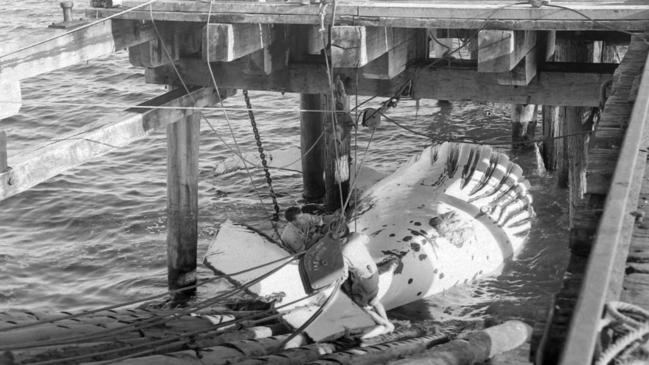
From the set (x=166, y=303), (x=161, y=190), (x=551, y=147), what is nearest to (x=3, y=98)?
(x=166, y=303)

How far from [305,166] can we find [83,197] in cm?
385

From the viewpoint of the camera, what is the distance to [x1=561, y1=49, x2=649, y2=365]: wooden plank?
2799 millimetres

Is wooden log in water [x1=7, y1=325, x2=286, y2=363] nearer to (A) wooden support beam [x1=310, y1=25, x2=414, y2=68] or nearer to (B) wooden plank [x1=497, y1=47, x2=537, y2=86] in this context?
(A) wooden support beam [x1=310, y1=25, x2=414, y2=68]

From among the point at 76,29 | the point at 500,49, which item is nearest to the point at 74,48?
the point at 76,29

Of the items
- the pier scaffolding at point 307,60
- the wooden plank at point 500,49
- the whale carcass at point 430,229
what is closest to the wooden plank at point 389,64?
the pier scaffolding at point 307,60

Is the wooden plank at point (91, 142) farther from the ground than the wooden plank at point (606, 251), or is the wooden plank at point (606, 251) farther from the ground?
the wooden plank at point (606, 251)

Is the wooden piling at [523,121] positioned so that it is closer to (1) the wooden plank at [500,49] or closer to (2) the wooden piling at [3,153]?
(1) the wooden plank at [500,49]

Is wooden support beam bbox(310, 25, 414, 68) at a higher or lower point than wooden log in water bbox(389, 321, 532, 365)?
higher

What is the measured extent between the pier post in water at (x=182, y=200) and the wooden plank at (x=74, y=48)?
1284mm

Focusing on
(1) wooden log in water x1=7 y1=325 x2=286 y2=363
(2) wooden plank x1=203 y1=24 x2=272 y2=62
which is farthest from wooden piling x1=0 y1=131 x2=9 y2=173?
(2) wooden plank x1=203 y1=24 x2=272 y2=62

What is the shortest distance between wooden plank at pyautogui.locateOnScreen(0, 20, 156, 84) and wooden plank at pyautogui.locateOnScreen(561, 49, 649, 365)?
5040 millimetres

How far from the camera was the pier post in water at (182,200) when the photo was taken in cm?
1057

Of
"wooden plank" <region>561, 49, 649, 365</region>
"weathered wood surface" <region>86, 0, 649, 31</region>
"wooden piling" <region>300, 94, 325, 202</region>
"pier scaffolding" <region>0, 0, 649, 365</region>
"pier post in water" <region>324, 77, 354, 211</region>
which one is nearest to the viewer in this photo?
"wooden plank" <region>561, 49, 649, 365</region>

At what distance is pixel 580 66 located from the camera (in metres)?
9.67
